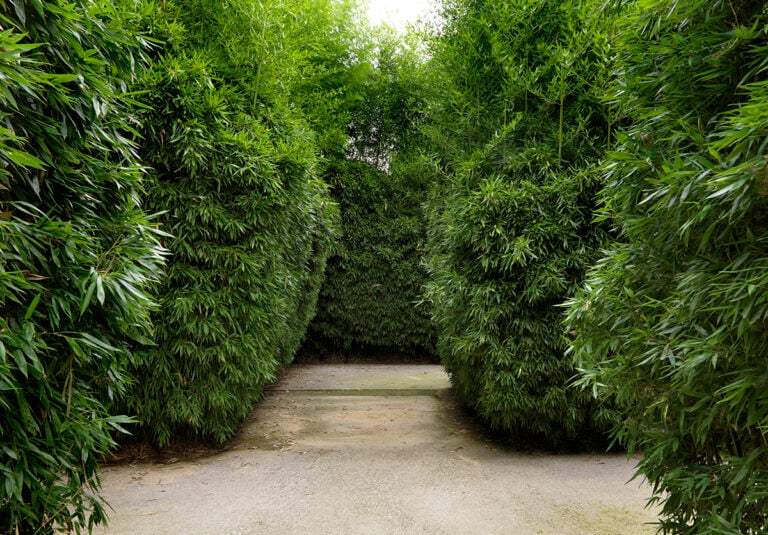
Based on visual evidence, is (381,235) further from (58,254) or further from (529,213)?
(58,254)

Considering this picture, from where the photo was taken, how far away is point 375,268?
6.86 m

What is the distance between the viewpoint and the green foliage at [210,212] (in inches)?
114

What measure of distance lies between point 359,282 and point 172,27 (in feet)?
14.9

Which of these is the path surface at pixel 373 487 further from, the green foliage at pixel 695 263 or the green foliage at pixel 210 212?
the green foliage at pixel 695 263

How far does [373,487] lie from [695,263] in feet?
7.01

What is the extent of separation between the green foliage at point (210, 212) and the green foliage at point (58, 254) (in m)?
1.31

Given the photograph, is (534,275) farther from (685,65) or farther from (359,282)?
(359,282)

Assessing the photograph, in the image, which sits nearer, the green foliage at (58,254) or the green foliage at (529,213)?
the green foliage at (58,254)

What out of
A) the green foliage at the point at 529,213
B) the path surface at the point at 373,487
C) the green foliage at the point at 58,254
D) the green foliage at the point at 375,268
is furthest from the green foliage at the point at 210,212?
the green foliage at the point at 375,268

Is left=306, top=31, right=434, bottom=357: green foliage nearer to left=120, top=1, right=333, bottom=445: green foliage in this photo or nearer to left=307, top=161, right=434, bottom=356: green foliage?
left=307, top=161, right=434, bottom=356: green foliage

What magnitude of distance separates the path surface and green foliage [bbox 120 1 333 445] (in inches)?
17.0

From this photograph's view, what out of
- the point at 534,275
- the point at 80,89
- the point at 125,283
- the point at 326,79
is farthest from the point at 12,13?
the point at 326,79

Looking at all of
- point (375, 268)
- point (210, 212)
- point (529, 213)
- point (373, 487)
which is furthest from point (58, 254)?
point (375, 268)

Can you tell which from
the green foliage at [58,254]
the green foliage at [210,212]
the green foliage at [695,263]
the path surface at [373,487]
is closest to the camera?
the green foliage at [695,263]
